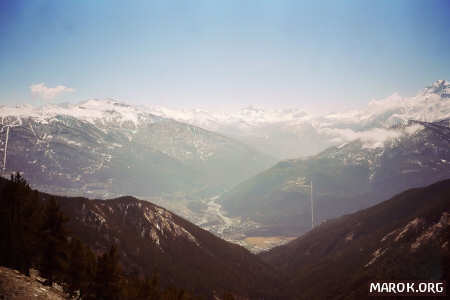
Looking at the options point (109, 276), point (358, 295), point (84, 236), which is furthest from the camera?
point (358, 295)

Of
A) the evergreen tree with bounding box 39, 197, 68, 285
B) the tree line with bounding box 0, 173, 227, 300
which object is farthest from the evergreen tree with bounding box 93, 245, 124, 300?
the evergreen tree with bounding box 39, 197, 68, 285

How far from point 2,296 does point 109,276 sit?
19489 millimetres

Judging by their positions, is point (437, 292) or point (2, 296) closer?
point (2, 296)

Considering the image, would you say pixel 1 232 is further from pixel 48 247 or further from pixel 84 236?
pixel 84 236

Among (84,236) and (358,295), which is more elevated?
(84,236)

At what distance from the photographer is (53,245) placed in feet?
189

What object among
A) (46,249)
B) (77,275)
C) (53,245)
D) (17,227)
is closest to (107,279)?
(77,275)

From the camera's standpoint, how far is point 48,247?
57469 mm

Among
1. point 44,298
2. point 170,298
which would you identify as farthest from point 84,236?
point 44,298

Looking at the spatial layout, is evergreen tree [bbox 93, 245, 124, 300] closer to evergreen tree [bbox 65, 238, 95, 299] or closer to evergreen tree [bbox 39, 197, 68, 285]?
evergreen tree [bbox 65, 238, 95, 299]

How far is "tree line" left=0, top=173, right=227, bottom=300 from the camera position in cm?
5669

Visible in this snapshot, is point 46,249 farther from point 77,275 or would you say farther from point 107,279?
point 107,279

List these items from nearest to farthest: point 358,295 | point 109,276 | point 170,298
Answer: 1. point 109,276
2. point 170,298
3. point 358,295

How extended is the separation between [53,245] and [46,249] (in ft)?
4.14
